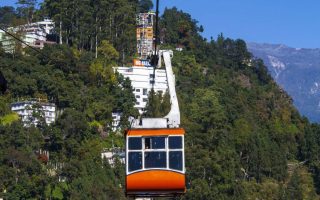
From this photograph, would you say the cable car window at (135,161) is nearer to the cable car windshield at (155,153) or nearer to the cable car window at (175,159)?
the cable car windshield at (155,153)

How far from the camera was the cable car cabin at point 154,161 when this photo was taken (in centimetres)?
1953

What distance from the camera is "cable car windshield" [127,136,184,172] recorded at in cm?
1950

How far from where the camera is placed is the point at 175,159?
1962cm

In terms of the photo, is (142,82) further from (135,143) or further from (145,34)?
(135,143)

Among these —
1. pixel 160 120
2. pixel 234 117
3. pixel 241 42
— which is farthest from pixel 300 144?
pixel 160 120

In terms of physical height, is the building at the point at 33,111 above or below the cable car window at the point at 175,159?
below

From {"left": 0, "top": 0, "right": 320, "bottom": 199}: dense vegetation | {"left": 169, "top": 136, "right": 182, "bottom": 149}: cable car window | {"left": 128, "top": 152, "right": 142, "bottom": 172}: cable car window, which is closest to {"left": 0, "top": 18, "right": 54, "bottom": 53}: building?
{"left": 0, "top": 0, "right": 320, "bottom": 199}: dense vegetation

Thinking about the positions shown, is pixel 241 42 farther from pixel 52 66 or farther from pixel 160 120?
pixel 160 120

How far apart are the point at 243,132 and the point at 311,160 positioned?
35.3 ft

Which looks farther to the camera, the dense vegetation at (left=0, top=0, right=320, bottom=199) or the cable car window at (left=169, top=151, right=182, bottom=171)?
the dense vegetation at (left=0, top=0, right=320, bottom=199)

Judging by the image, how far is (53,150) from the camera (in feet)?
204

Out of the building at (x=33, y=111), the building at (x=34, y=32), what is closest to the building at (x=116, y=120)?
the building at (x=33, y=111)

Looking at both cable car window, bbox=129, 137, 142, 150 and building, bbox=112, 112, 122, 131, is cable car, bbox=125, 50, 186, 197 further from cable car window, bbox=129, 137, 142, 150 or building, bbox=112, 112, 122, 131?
building, bbox=112, 112, 122, 131

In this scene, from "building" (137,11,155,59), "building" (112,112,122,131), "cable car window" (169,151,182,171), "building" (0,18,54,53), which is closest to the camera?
"cable car window" (169,151,182,171)
